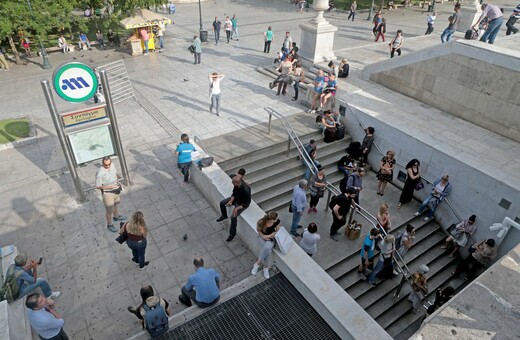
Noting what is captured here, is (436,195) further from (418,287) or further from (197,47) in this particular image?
(197,47)

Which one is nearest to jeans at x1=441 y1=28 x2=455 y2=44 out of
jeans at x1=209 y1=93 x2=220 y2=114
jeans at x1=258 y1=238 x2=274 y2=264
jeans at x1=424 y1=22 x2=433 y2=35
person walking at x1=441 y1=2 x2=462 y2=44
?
person walking at x1=441 y1=2 x2=462 y2=44

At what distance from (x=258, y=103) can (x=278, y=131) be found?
2.55 metres

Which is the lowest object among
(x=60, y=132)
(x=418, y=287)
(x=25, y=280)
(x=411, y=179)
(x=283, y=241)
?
(x=418, y=287)

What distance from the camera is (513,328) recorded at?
5.23 meters

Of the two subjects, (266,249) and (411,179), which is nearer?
(266,249)

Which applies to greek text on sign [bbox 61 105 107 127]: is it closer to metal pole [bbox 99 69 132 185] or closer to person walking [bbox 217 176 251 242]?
→ metal pole [bbox 99 69 132 185]

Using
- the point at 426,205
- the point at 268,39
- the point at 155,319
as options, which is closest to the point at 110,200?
the point at 155,319

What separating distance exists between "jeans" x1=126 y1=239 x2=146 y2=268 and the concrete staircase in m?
3.75

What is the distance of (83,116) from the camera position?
346 inches

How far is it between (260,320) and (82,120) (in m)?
6.37

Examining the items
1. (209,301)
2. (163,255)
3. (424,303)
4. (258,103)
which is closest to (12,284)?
(163,255)

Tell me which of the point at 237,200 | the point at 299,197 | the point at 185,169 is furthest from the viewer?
the point at 185,169

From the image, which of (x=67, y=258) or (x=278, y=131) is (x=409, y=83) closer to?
(x=278, y=131)

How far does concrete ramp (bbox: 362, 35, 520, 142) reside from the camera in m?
11.5
